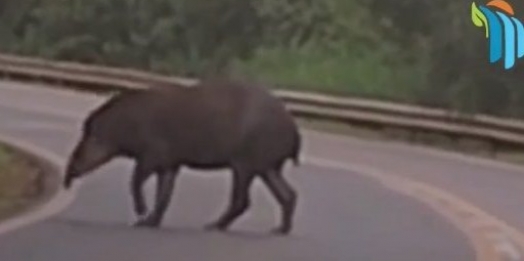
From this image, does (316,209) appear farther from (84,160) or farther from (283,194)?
(84,160)

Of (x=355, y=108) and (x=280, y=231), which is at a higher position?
(x=355, y=108)

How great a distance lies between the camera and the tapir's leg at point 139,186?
11.8 ft

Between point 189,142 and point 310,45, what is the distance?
7.7 inches

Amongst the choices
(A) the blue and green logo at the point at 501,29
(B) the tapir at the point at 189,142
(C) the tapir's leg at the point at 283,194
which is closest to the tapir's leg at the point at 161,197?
(B) the tapir at the point at 189,142

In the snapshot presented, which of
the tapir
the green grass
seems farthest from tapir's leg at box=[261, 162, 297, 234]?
the green grass

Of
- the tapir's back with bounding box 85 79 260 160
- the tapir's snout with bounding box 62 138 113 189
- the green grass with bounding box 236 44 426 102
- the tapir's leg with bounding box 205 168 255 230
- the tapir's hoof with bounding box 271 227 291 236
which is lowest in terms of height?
the tapir's hoof with bounding box 271 227 291 236

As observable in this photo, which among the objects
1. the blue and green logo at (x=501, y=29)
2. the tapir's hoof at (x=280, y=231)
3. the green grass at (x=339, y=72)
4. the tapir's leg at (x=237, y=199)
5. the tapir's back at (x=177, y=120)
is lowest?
the tapir's hoof at (x=280, y=231)

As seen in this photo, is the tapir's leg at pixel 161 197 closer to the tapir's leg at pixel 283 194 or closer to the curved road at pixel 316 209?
the curved road at pixel 316 209

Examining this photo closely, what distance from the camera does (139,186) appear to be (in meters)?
3.60

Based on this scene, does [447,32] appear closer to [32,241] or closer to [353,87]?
[353,87]

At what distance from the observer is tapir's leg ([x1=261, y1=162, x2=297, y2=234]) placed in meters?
3.60

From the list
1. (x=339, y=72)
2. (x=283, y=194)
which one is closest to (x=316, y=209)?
(x=283, y=194)

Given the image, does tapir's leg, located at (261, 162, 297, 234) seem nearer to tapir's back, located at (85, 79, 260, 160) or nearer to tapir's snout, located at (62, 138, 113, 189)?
tapir's back, located at (85, 79, 260, 160)

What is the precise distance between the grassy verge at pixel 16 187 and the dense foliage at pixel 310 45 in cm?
15
